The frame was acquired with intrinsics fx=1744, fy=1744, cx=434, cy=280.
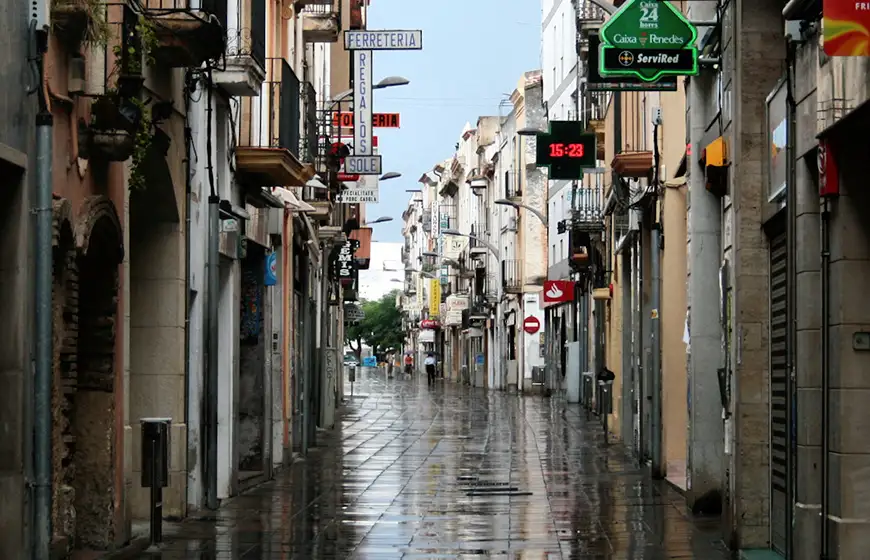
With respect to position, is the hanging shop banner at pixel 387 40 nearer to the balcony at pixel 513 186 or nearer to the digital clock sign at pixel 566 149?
the digital clock sign at pixel 566 149

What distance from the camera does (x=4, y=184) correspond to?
39.6 ft

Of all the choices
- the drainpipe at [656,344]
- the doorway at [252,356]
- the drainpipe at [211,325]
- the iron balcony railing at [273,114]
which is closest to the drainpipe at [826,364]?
the drainpipe at [211,325]

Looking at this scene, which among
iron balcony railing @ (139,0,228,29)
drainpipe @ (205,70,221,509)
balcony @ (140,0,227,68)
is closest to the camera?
iron balcony railing @ (139,0,228,29)

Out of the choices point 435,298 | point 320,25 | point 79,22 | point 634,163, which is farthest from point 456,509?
point 435,298

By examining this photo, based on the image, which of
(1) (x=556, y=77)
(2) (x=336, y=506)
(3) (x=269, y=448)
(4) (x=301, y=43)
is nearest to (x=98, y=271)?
(2) (x=336, y=506)

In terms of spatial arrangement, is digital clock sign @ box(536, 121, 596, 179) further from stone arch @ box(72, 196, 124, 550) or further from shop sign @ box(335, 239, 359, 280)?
shop sign @ box(335, 239, 359, 280)

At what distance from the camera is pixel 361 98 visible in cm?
3666

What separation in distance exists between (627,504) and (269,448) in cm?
630

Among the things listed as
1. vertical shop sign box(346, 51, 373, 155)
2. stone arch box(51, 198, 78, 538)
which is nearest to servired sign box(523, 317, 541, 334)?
vertical shop sign box(346, 51, 373, 155)

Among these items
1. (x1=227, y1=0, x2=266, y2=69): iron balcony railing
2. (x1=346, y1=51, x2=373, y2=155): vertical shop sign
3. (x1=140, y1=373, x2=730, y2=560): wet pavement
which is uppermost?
(x1=346, y1=51, x2=373, y2=155): vertical shop sign

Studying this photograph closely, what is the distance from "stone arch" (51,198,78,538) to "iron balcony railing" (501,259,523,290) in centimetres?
6071

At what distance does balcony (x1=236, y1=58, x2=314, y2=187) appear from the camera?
73.1 ft

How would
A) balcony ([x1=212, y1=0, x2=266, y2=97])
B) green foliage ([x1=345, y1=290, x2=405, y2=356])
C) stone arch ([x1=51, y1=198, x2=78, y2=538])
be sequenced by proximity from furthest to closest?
green foliage ([x1=345, y1=290, x2=405, y2=356])
balcony ([x1=212, y1=0, x2=266, y2=97])
stone arch ([x1=51, y1=198, x2=78, y2=538])

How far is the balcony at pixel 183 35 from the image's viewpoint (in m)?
15.8
